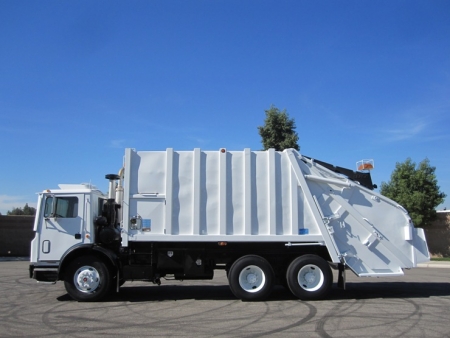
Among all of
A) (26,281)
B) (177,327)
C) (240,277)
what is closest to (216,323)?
(177,327)

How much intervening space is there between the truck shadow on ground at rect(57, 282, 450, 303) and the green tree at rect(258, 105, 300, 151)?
910cm

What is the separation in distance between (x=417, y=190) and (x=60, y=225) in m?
22.9

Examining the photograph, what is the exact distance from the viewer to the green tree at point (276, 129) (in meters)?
21.1

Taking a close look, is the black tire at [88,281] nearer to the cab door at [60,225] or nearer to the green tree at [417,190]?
the cab door at [60,225]

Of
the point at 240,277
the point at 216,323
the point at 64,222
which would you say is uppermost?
the point at 64,222

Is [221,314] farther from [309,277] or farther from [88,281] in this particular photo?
[88,281]

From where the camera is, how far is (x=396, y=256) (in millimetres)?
10594

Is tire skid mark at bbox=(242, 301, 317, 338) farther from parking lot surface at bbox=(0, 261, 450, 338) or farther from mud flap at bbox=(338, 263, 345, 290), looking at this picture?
mud flap at bbox=(338, 263, 345, 290)

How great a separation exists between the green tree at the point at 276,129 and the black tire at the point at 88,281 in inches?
495

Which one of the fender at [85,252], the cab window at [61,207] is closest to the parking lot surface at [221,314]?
the fender at [85,252]

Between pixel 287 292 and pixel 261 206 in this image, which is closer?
pixel 261 206

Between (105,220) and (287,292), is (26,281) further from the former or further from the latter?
(287,292)

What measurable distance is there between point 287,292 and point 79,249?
18.3 feet

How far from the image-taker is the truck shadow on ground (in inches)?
424
